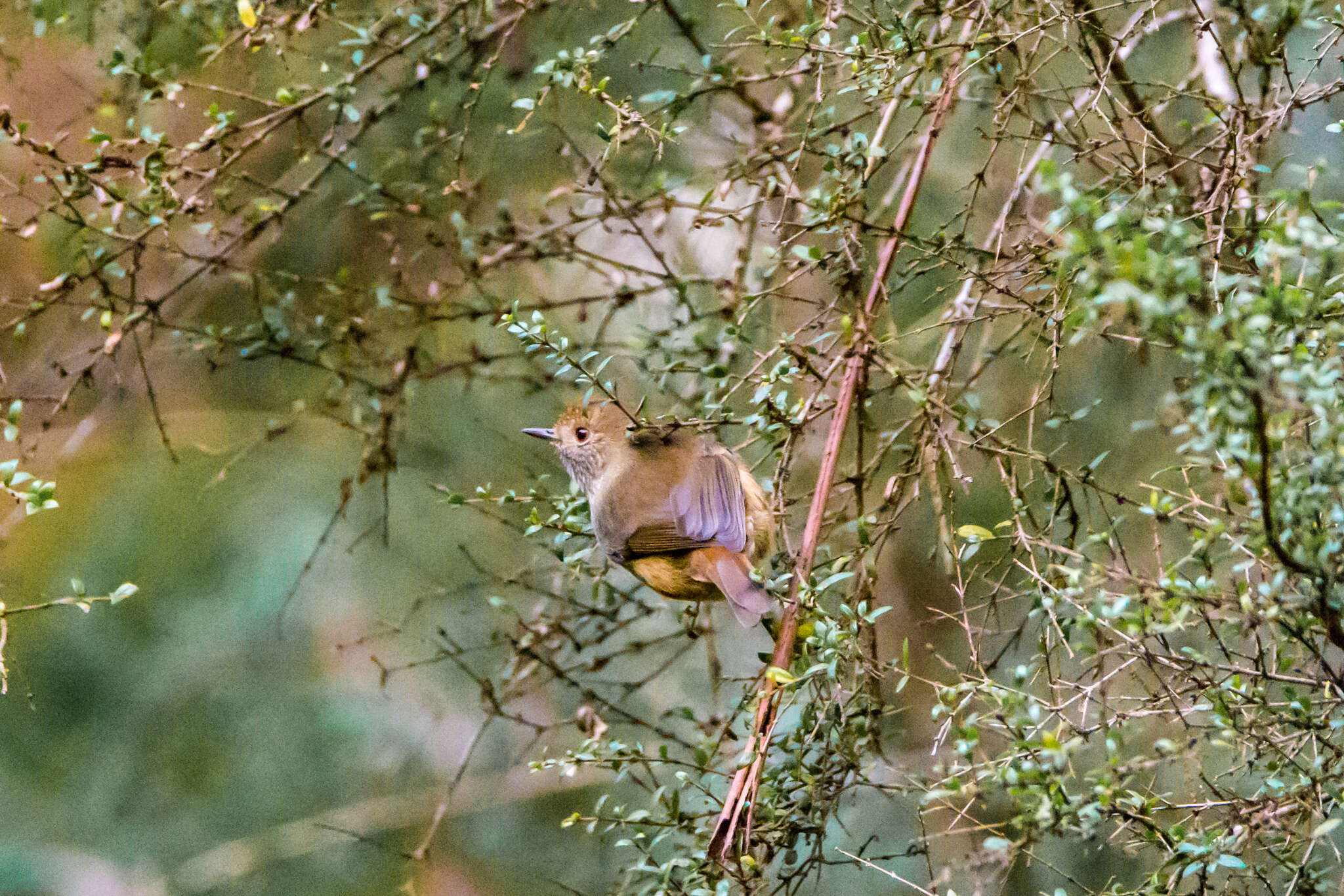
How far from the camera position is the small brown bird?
1478 millimetres

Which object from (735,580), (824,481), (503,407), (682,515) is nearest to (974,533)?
(824,481)

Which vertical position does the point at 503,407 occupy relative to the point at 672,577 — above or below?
above

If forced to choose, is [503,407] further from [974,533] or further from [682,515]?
[974,533]

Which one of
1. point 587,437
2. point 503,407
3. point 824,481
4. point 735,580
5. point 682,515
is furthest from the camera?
point 503,407

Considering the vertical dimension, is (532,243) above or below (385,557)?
above

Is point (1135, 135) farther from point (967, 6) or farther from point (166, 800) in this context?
point (166, 800)

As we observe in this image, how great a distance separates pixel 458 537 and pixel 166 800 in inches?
31.1

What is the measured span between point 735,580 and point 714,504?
0.13 m

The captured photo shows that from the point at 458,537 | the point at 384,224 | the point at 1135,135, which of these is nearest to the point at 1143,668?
the point at 1135,135

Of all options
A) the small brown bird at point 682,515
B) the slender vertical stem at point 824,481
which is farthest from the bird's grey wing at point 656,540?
the slender vertical stem at point 824,481

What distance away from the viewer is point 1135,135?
1818mm

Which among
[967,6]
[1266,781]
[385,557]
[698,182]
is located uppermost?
[698,182]

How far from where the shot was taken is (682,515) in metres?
1.53

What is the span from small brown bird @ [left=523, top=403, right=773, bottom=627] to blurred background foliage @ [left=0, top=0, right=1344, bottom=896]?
0.08m
